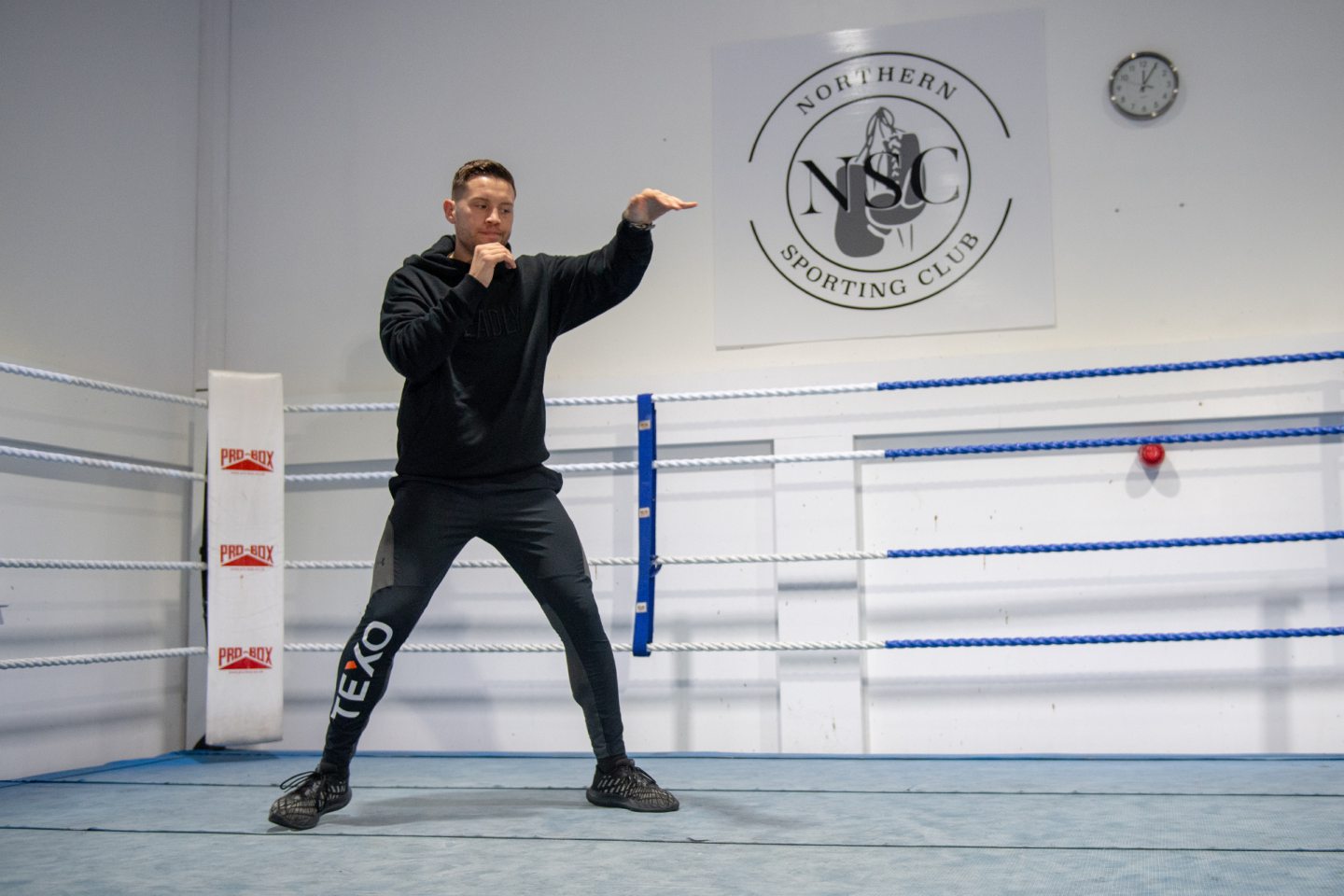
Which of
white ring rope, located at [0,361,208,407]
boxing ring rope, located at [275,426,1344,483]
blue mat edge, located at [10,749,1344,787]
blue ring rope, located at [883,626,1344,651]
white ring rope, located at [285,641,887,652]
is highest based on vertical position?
white ring rope, located at [0,361,208,407]

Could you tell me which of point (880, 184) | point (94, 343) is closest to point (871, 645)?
point (880, 184)

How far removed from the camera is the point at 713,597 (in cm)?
343

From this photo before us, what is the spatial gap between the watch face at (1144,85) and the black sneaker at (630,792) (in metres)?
2.22

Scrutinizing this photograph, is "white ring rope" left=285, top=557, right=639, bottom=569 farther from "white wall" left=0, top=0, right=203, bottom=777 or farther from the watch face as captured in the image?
the watch face

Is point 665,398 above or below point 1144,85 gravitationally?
below

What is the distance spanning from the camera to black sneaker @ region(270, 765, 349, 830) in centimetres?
212

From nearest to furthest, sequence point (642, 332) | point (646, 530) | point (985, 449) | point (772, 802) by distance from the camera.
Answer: point (772, 802), point (985, 449), point (646, 530), point (642, 332)

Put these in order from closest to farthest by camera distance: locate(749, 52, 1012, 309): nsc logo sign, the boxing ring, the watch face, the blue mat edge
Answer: the boxing ring
the blue mat edge
the watch face
locate(749, 52, 1012, 309): nsc logo sign

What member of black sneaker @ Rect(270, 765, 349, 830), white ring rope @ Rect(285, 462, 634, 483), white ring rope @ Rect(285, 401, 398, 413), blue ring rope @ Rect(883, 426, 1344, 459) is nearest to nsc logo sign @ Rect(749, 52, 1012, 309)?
blue ring rope @ Rect(883, 426, 1344, 459)

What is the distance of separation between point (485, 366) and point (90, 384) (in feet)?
4.49

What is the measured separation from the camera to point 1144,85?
3264 millimetres

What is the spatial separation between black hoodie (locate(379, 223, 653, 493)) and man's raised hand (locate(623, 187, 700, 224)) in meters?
0.02

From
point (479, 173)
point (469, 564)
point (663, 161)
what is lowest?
point (469, 564)

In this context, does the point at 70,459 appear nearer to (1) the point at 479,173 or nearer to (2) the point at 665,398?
(1) the point at 479,173
